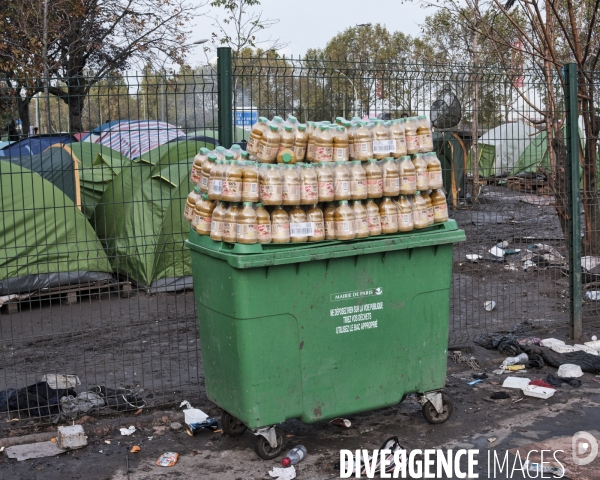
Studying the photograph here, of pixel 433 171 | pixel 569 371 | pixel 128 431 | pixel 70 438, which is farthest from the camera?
pixel 569 371

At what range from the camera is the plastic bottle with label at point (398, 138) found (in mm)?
4594

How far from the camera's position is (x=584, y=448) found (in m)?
4.52

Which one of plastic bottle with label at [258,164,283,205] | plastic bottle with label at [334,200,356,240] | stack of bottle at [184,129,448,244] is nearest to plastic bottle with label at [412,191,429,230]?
stack of bottle at [184,129,448,244]

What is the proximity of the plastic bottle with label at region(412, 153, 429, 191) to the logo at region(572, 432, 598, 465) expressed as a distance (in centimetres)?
188

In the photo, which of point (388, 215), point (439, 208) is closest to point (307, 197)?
point (388, 215)

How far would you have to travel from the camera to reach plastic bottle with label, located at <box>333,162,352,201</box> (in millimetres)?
4387

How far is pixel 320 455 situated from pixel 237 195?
169 cm

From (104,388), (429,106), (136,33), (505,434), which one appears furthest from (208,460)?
(136,33)

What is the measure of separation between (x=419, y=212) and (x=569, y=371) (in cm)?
225

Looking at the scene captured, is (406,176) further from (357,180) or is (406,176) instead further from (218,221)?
(218,221)

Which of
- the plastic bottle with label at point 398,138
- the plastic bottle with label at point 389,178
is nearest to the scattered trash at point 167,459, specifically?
the plastic bottle with label at point 389,178

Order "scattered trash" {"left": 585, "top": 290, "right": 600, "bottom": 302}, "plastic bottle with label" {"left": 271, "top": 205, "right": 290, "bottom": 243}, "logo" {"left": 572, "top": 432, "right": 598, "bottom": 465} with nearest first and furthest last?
"plastic bottle with label" {"left": 271, "top": 205, "right": 290, "bottom": 243} < "logo" {"left": 572, "top": 432, "right": 598, "bottom": 465} < "scattered trash" {"left": 585, "top": 290, "right": 600, "bottom": 302}

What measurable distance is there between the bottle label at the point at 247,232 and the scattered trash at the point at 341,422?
1.54 m

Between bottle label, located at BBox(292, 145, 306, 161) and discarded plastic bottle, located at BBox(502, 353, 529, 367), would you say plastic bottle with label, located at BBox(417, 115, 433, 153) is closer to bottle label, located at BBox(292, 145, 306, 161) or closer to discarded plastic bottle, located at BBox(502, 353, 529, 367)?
bottle label, located at BBox(292, 145, 306, 161)
